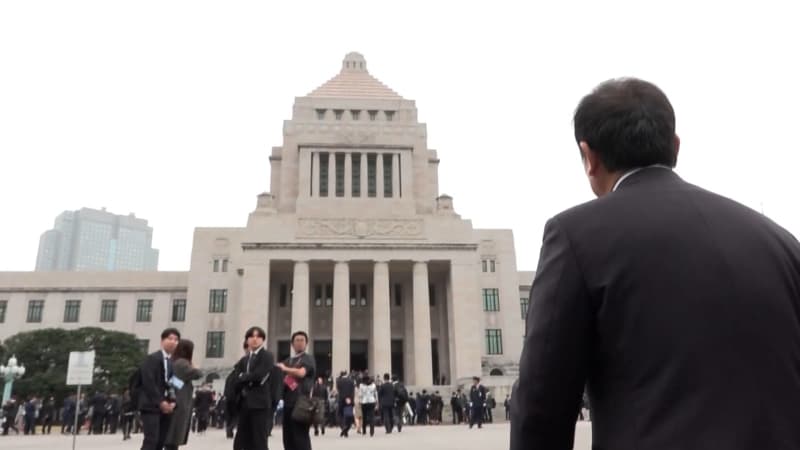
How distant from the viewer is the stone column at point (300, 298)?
38.9m

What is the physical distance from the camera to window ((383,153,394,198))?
46.2m

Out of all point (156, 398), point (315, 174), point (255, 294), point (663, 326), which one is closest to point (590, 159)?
point (663, 326)

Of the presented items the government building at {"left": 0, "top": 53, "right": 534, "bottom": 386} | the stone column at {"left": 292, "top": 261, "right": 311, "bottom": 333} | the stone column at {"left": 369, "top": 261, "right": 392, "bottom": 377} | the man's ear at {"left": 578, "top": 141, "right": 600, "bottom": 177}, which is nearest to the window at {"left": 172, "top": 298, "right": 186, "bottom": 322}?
the government building at {"left": 0, "top": 53, "right": 534, "bottom": 386}

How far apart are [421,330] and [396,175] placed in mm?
12643

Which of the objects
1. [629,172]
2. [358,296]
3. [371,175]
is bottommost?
[629,172]

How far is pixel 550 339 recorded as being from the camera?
1.67m

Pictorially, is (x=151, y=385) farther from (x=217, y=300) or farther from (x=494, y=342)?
(x=217, y=300)

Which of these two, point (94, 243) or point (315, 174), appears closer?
point (315, 174)

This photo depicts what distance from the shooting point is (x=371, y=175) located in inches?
1838

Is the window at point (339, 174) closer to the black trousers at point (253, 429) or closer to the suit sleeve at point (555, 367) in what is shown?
the black trousers at point (253, 429)

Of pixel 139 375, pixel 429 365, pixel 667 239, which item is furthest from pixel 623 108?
pixel 429 365

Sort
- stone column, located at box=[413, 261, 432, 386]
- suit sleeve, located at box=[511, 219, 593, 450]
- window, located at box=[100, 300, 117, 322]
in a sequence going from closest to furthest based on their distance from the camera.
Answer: suit sleeve, located at box=[511, 219, 593, 450], stone column, located at box=[413, 261, 432, 386], window, located at box=[100, 300, 117, 322]

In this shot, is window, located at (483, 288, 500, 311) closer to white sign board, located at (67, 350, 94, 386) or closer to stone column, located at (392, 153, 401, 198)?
stone column, located at (392, 153, 401, 198)

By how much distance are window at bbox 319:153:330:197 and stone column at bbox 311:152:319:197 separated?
60 centimetres
